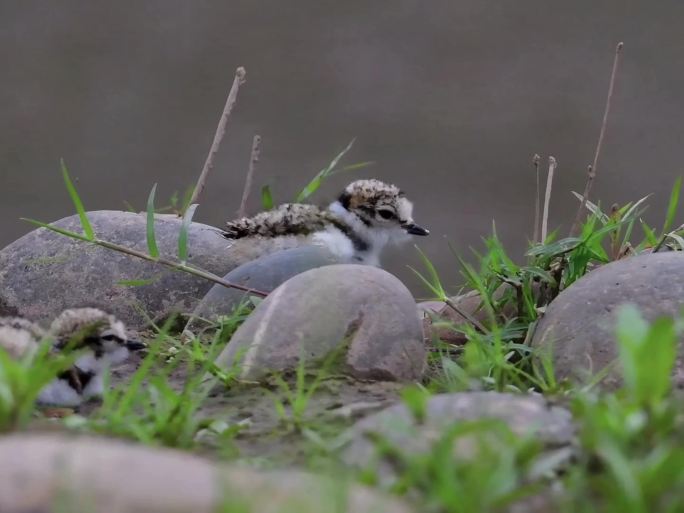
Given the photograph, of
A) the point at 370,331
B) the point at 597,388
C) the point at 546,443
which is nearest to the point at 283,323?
the point at 370,331

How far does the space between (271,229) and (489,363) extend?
1.20 metres

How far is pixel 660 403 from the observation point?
5.24ft

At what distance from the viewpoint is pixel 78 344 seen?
2656 millimetres

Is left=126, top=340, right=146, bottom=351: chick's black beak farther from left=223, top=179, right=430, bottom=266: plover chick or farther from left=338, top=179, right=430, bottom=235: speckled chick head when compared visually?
left=338, top=179, right=430, bottom=235: speckled chick head

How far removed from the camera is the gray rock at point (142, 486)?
4.39 feet

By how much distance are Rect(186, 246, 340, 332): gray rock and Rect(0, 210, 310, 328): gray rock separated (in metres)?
0.28

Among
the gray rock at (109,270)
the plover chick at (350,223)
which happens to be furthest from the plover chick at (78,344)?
the plover chick at (350,223)

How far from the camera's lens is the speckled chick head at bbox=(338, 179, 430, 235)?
11.8 feet

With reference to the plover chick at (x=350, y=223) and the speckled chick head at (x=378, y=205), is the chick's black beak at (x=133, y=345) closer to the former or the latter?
the plover chick at (x=350, y=223)

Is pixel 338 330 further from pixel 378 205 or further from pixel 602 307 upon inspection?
pixel 378 205

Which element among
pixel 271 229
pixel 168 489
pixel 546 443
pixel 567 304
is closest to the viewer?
pixel 168 489

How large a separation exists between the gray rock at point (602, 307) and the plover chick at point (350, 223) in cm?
91

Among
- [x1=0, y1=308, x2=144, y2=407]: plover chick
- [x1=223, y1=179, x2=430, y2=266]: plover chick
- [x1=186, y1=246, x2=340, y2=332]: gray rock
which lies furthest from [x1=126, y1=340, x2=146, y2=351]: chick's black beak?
[x1=223, y1=179, x2=430, y2=266]: plover chick

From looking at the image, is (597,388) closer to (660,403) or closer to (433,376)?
(433,376)
